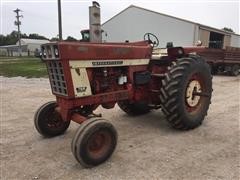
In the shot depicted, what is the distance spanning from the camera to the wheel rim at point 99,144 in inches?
132

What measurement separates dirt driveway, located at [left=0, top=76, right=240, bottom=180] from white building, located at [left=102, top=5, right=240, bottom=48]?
2007cm

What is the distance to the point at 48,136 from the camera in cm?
442

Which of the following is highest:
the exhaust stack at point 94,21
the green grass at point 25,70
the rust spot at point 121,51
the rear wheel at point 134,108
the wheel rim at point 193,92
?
the exhaust stack at point 94,21

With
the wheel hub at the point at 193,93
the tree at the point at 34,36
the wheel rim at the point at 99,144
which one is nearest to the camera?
the wheel rim at the point at 99,144

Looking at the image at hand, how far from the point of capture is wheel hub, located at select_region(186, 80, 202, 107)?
15.5 feet

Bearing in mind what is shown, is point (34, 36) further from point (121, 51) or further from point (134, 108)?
point (121, 51)

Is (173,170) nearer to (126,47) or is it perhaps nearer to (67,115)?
(67,115)

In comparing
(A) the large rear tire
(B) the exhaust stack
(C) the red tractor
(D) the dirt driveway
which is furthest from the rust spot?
(B) the exhaust stack

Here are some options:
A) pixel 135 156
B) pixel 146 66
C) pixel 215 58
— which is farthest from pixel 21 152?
pixel 215 58

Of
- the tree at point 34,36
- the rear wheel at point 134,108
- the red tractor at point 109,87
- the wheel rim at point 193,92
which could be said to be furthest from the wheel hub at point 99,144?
the tree at point 34,36

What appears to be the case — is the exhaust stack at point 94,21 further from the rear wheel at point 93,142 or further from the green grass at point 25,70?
the green grass at point 25,70

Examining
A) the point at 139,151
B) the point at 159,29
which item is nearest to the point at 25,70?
the point at 139,151

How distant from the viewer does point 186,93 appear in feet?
15.4

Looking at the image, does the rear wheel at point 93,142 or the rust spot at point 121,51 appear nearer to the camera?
the rear wheel at point 93,142
